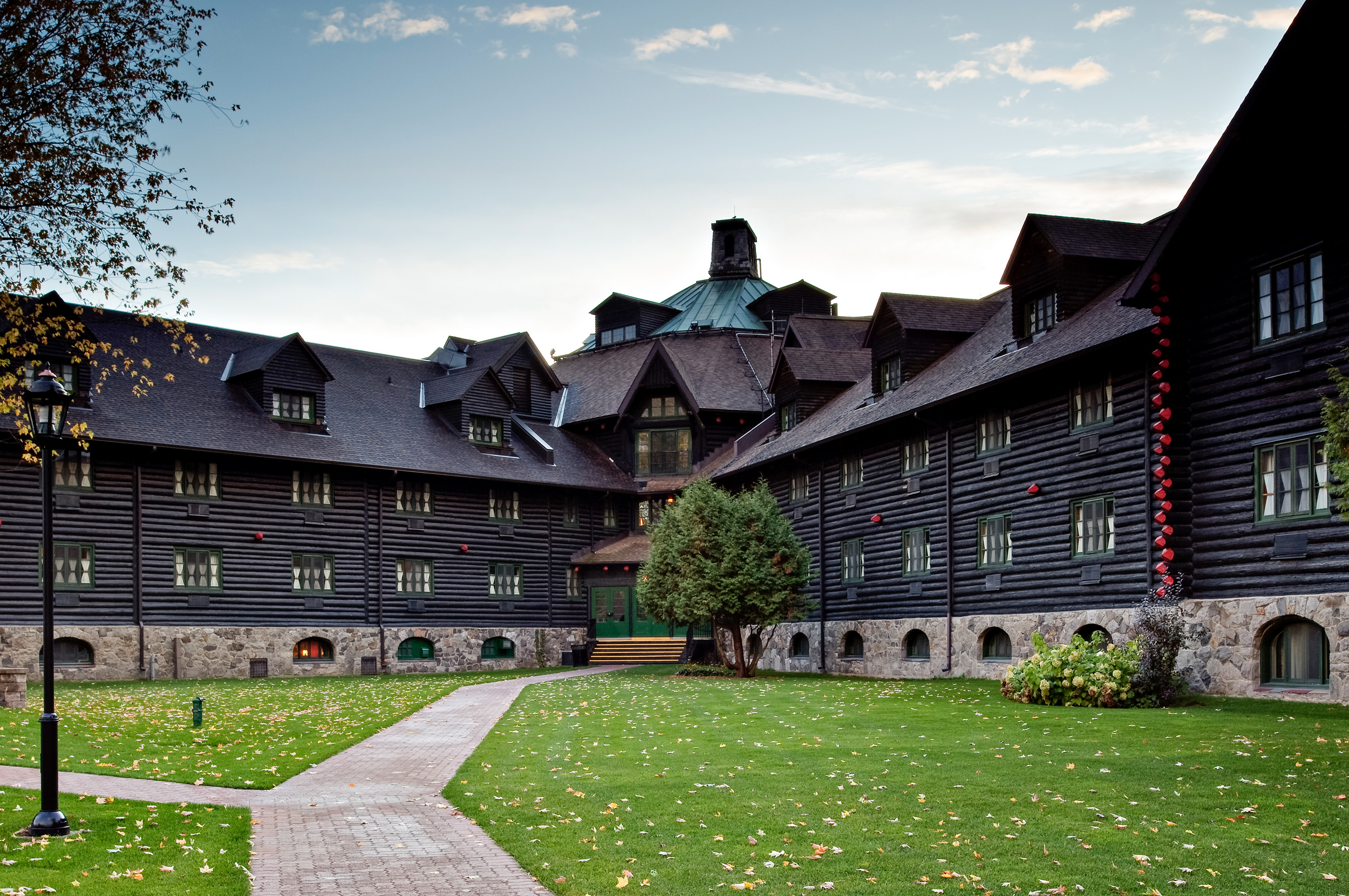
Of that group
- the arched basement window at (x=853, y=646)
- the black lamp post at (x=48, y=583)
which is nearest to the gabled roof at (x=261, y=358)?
the arched basement window at (x=853, y=646)

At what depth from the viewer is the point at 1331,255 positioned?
746 inches

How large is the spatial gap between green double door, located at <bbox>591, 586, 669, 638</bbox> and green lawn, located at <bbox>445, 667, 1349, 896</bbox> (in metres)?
25.8

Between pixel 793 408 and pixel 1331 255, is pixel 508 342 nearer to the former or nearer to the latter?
pixel 793 408

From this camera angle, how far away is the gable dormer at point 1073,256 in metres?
27.4

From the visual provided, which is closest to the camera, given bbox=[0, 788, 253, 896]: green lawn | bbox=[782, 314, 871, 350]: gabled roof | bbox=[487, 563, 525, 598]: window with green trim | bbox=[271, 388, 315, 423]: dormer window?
bbox=[0, 788, 253, 896]: green lawn

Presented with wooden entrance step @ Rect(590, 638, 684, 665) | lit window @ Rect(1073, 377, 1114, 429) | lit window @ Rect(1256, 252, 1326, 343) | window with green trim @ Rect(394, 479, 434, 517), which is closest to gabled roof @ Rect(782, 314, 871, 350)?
wooden entrance step @ Rect(590, 638, 684, 665)

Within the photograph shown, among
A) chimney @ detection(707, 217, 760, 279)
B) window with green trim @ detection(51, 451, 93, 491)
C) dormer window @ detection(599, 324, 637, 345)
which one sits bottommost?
window with green trim @ detection(51, 451, 93, 491)

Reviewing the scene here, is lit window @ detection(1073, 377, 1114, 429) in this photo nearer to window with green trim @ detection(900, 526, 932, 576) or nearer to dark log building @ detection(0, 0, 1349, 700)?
dark log building @ detection(0, 0, 1349, 700)

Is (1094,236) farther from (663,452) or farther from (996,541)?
(663,452)

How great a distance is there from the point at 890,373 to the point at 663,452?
1481cm

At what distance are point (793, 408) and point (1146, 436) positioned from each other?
742 inches

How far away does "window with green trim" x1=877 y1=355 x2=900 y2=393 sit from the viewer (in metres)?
34.6

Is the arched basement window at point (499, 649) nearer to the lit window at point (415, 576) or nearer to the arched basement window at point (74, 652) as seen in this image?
the lit window at point (415, 576)

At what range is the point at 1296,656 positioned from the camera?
64.4ft
